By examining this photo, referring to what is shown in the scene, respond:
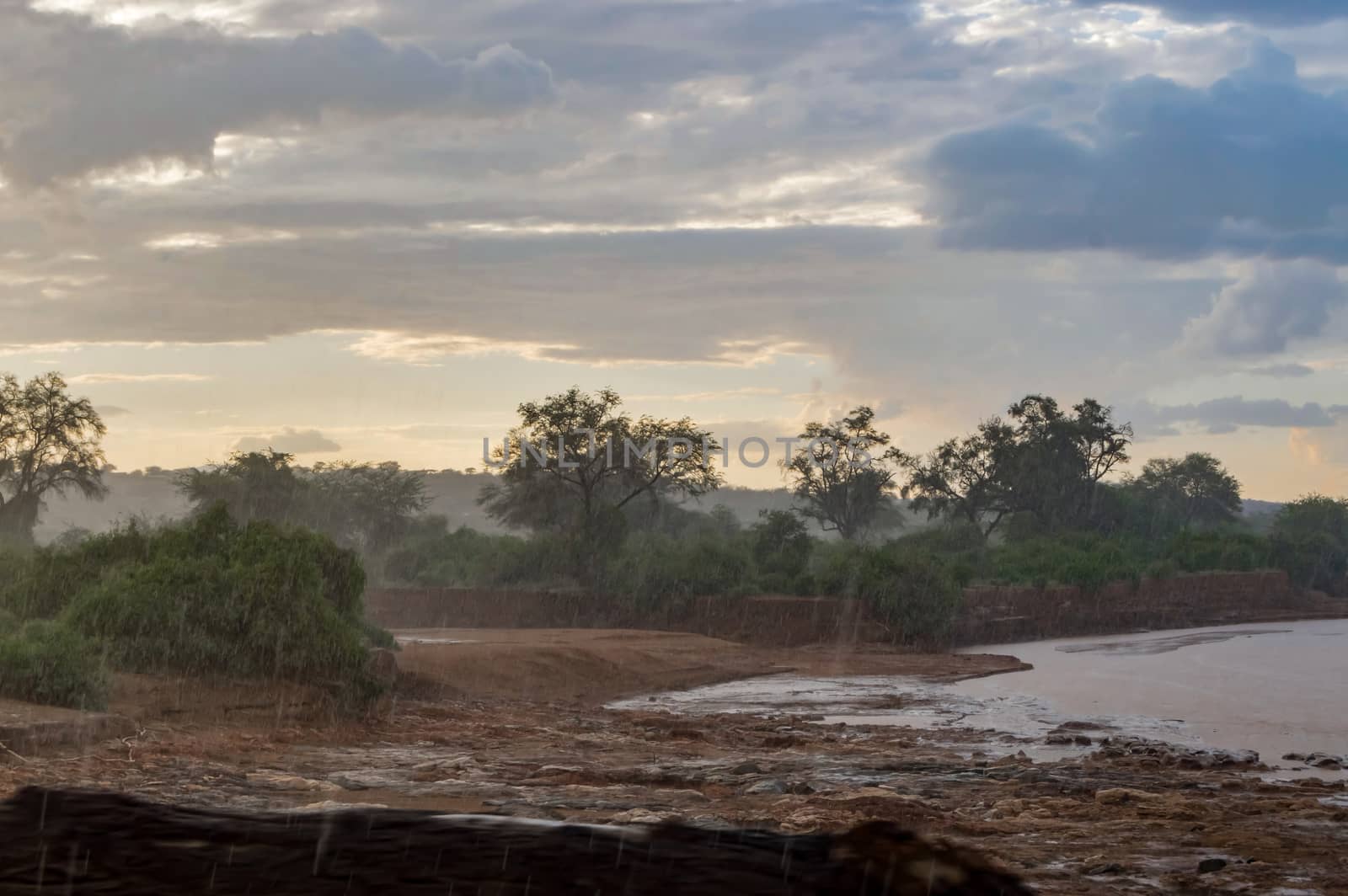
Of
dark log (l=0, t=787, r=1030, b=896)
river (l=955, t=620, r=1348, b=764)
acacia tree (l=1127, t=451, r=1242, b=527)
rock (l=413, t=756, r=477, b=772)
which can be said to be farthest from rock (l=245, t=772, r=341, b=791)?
acacia tree (l=1127, t=451, r=1242, b=527)

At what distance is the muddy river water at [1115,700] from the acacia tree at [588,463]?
49.3ft

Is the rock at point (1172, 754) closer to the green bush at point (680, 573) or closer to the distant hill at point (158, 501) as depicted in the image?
the green bush at point (680, 573)

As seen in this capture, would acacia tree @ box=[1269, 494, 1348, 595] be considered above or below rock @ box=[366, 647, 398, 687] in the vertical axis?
above

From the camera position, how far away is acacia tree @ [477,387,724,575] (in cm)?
4666

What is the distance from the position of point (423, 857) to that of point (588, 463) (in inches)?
1717

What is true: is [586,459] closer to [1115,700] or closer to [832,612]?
[832,612]

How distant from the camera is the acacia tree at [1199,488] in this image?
82125 millimetres

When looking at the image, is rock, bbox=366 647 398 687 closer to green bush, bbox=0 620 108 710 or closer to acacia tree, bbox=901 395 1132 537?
green bush, bbox=0 620 108 710

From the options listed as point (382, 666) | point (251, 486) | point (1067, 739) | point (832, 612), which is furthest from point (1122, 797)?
point (251, 486)

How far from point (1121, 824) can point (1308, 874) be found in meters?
1.94

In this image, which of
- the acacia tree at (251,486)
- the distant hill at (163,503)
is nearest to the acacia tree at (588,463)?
the acacia tree at (251,486)

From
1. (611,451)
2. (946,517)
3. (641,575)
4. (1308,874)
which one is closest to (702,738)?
(1308,874)

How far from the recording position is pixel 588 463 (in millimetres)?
46875

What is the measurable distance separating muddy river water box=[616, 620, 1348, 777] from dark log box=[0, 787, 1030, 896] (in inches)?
565
